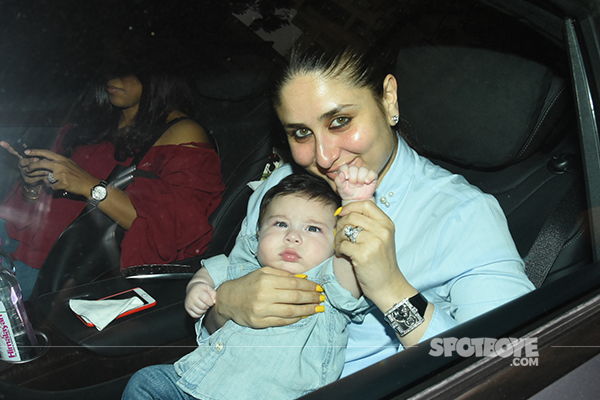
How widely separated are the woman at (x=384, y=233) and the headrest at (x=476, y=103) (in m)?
0.18

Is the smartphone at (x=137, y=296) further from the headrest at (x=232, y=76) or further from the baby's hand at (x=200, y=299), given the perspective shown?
the headrest at (x=232, y=76)

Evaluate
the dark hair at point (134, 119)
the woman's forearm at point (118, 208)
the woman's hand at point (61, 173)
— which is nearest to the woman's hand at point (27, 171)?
the woman's hand at point (61, 173)

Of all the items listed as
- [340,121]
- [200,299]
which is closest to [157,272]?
[200,299]

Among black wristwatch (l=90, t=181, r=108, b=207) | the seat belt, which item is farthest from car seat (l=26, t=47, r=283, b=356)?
the seat belt

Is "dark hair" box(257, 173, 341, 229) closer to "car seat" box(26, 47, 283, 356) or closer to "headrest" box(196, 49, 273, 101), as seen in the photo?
"car seat" box(26, 47, 283, 356)

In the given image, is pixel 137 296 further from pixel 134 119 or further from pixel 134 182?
pixel 134 119

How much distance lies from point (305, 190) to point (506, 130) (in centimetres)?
63

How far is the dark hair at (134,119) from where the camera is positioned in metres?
1.98

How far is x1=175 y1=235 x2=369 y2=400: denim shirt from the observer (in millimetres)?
1122

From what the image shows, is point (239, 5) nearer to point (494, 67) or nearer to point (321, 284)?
point (494, 67)

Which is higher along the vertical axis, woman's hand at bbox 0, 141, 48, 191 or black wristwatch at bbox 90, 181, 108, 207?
woman's hand at bbox 0, 141, 48, 191

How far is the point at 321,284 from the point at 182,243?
101cm

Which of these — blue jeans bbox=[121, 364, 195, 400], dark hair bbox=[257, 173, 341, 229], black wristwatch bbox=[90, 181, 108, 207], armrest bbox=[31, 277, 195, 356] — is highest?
dark hair bbox=[257, 173, 341, 229]

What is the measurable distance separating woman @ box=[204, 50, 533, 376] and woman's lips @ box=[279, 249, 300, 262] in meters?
0.05
